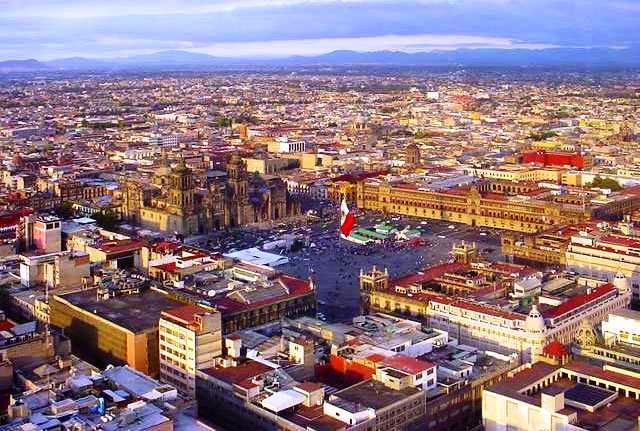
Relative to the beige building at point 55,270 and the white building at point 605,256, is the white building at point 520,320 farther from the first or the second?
the beige building at point 55,270

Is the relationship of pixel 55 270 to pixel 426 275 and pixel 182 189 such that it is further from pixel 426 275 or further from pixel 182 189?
pixel 182 189

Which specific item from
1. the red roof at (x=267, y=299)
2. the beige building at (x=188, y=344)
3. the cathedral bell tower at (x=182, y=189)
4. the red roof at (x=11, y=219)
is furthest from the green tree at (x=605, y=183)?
the beige building at (x=188, y=344)

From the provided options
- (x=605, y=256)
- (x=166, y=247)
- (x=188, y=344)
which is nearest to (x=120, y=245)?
(x=166, y=247)

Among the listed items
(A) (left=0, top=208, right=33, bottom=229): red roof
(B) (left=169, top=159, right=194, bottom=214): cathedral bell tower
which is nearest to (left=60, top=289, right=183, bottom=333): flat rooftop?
(A) (left=0, top=208, right=33, bottom=229): red roof

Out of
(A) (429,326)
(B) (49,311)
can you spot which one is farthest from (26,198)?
(A) (429,326)

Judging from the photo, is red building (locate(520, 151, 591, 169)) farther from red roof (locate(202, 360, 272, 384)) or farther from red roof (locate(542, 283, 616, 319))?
red roof (locate(202, 360, 272, 384))

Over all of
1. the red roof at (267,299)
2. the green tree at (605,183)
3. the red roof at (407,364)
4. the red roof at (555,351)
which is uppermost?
the green tree at (605,183)
